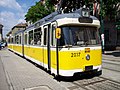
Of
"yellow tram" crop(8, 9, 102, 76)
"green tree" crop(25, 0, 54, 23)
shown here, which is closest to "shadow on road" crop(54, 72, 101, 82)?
"yellow tram" crop(8, 9, 102, 76)

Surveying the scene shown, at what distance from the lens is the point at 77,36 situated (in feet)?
32.8

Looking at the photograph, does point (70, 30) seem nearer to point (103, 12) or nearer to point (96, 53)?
point (96, 53)

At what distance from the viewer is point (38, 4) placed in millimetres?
48531

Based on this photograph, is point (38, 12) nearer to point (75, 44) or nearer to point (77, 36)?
point (77, 36)

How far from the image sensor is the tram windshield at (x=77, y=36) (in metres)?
9.86

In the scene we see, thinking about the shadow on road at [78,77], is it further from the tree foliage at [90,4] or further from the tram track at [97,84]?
the tree foliage at [90,4]

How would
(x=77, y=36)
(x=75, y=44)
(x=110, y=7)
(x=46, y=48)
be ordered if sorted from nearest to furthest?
(x=75, y=44), (x=77, y=36), (x=46, y=48), (x=110, y=7)

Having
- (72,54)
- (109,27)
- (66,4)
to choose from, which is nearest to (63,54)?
(72,54)

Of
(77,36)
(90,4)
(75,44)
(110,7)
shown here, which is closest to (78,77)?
(75,44)

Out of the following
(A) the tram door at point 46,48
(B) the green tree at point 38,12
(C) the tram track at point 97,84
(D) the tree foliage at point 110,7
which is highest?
(B) the green tree at point 38,12

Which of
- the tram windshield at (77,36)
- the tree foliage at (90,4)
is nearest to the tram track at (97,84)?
the tram windshield at (77,36)

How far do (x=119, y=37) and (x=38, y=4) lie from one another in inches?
717

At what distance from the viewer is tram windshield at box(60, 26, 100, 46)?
9859 mm

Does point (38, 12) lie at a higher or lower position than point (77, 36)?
higher
